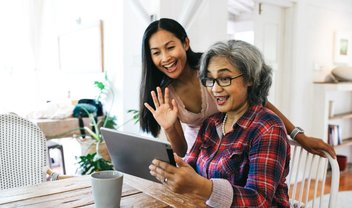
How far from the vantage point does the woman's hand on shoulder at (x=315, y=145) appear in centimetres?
118

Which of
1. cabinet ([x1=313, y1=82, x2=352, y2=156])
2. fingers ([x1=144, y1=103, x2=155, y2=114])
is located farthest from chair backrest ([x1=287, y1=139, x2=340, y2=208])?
cabinet ([x1=313, y1=82, x2=352, y2=156])

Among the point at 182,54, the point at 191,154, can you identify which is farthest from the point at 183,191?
the point at 182,54

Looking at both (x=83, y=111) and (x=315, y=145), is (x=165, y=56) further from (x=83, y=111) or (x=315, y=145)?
(x=83, y=111)

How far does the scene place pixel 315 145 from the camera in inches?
47.7

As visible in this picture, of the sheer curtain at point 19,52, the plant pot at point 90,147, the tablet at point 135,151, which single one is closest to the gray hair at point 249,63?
the tablet at point 135,151

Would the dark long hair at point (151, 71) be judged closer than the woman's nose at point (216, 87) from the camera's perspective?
No

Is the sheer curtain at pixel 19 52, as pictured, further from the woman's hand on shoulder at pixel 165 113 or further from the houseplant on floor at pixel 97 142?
the woman's hand on shoulder at pixel 165 113

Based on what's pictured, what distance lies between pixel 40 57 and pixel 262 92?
13.3ft

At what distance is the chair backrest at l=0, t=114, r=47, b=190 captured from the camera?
1.40 m

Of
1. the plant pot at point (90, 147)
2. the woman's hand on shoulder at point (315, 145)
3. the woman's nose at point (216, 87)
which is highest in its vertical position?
the woman's nose at point (216, 87)

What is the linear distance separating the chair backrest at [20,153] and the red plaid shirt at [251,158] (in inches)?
29.0

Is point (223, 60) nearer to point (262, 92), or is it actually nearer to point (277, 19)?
point (262, 92)

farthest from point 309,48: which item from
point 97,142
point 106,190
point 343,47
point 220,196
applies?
point 106,190

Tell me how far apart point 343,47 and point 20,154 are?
3948 mm
